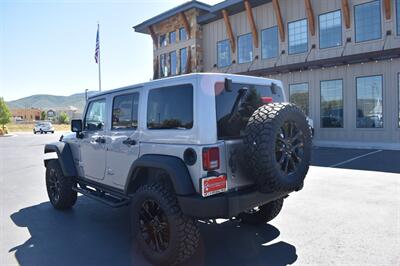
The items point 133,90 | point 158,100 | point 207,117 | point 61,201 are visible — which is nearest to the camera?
point 207,117

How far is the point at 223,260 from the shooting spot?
145 inches

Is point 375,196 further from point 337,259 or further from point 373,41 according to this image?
point 373,41

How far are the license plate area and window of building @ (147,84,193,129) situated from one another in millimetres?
622

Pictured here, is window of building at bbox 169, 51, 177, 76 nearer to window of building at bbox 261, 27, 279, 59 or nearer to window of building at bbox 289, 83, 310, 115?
window of building at bbox 261, 27, 279, 59

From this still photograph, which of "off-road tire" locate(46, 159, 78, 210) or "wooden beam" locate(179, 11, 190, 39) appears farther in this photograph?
"wooden beam" locate(179, 11, 190, 39)

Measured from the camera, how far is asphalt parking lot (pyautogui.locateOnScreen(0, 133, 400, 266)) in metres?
3.71

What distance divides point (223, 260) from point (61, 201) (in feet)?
11.4

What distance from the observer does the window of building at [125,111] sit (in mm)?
4250

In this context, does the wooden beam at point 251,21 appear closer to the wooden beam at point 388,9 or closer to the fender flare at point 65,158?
the wooden beam at point 388,9

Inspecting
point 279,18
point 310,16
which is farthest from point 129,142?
point 279,18

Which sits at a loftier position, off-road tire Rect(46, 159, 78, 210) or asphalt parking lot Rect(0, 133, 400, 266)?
off-road tire Rect(46, 159, 78, 210)

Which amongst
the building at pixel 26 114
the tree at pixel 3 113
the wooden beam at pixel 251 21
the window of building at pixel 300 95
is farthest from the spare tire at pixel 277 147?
the building at pixel 26 114

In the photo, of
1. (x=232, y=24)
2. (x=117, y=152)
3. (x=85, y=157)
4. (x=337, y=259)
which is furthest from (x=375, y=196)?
(x=232, y=24)

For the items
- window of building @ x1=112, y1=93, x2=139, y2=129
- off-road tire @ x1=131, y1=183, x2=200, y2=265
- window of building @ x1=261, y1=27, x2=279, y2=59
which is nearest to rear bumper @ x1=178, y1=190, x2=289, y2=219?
off-road tire @ x1=131, y1=183, x2=200, y2=265
